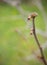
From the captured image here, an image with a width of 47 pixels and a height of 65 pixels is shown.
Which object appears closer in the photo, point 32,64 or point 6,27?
point 32,64

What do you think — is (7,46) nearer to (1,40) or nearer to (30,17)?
(1,40)

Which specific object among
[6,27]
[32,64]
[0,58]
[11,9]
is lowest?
[32,64]

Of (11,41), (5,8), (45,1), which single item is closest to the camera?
(11,41)

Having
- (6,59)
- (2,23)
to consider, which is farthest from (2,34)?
(6,59)

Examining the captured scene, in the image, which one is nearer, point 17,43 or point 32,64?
point 32,64

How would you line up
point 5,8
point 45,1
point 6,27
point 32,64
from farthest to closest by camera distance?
point 5,8 < point 6,27 < point 45,1 < point 32,64

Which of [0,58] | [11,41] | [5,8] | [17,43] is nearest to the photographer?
[0,58]

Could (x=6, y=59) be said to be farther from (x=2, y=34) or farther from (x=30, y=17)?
(x=30, y=17)

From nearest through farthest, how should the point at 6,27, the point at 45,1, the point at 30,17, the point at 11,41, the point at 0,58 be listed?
the point at 30,17
the point at 0,58
the point at 11,41
the point at 45,1
the point at 6,27

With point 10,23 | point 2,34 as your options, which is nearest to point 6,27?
point 10,23

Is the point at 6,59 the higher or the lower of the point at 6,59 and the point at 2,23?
the lower
